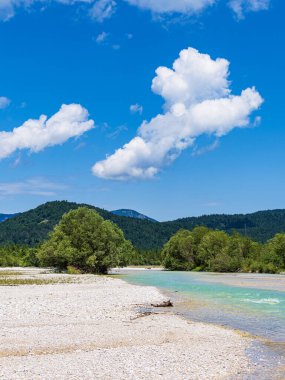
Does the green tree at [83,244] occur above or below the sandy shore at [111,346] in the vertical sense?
above

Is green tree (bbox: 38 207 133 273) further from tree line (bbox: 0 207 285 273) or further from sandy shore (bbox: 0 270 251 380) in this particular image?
sandy shore (bbox: 0 270 251 380)

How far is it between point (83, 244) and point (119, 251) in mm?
8408

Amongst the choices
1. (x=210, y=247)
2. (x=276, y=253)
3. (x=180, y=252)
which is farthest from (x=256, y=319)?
(x=180, y=252)

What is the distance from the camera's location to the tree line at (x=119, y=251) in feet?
288

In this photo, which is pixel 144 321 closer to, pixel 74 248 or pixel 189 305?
pixel 189 305

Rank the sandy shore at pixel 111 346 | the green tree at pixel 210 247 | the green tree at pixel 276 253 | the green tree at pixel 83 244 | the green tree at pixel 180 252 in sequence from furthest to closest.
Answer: the green tree at pixel 180 252 → the green tree at pixel 210 247 → the green tree at pixel 276 253 → the green tree at pixel 83 244 → the sandy shore at pixel 111 346

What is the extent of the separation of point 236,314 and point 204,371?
17.2 m

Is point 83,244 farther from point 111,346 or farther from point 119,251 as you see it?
point 111,346

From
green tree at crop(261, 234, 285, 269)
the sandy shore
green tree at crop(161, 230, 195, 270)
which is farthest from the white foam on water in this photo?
green tree at crop(161, 230, 195, 270)

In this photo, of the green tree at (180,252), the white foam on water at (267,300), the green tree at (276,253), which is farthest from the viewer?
the green tree at (180,252)

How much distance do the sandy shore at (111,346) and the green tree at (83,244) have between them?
54.1m

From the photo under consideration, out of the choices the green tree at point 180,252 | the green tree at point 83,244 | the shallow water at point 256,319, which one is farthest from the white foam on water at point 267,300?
the green tree at point 180,252

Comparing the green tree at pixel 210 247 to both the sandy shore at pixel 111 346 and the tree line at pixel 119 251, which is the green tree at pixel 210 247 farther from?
the sandy shore at pixel 111 346

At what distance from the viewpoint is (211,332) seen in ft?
80.0
